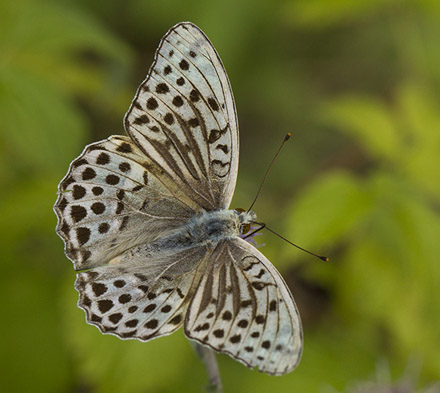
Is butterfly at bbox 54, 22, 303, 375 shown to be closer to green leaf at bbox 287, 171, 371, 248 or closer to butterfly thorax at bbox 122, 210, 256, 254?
butterfly thorax at bbox 122, 210, 256, 254

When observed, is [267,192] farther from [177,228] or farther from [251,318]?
[251,318]

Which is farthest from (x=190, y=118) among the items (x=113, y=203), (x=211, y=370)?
(x=211, y=370)

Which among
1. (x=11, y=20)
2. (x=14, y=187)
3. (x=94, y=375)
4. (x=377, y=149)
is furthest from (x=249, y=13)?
(x=94, y=375)

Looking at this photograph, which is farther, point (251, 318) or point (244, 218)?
point (244, 218)

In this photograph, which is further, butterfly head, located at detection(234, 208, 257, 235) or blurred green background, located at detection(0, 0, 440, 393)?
blurred green background, located at detection(0, 0, 440, 393)

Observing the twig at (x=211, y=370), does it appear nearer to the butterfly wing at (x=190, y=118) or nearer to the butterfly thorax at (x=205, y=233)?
the butterfly thorax at (x=205, y=233)

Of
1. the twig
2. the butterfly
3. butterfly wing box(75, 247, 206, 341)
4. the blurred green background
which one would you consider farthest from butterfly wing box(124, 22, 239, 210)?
the blurred green background
